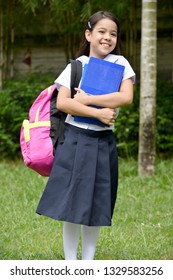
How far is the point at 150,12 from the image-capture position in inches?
308

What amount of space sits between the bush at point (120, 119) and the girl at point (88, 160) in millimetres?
4690

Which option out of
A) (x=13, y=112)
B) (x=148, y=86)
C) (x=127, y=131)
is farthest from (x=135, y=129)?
(x=13, y=112)

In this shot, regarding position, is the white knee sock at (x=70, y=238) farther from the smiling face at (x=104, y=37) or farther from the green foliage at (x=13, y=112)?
the green foliage at (x=13, y=112)

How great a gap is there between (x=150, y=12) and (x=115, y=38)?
12.5ft

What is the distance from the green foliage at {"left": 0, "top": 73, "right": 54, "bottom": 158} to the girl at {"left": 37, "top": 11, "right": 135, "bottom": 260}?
202 inches

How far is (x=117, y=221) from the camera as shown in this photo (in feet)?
20.5

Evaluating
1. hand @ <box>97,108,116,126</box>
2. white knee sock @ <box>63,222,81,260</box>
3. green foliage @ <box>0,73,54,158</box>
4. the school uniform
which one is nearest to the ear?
the school uniform

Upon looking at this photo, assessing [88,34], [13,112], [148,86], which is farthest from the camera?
[13,112]

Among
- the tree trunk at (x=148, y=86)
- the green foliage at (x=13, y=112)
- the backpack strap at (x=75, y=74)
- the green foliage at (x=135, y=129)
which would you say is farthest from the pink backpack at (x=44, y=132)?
the green foliage at (x=13, y=112)

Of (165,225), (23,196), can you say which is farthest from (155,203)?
(23,196)

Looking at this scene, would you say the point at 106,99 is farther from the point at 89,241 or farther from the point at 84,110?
the point at 89,241

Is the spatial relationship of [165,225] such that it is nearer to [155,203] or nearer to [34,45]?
[155,203]

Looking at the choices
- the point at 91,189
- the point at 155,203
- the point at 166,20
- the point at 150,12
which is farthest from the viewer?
the point at 166,20

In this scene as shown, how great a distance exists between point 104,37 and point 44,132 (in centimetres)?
61
